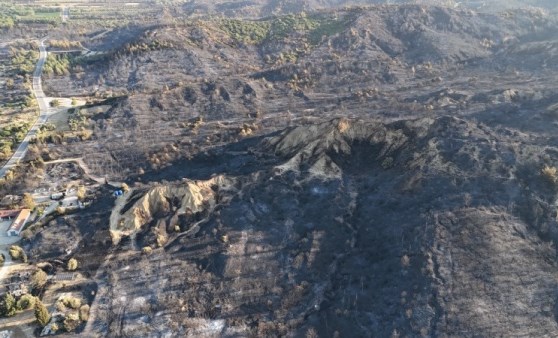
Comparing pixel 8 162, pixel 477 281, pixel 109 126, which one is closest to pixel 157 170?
pixel 109 126

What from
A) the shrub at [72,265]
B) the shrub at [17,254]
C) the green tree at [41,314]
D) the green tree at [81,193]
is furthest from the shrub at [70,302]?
the green tree at [81,193]

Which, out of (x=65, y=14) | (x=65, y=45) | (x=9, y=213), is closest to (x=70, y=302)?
(x=9, y=213)

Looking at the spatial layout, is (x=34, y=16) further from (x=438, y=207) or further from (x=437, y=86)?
(x=438, y=207)

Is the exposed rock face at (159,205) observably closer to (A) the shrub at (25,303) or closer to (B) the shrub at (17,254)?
(B) the shrub at (17,254)

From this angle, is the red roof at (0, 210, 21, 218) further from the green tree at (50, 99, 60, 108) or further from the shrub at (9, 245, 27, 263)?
the green tree at (50, 99, 60, 108)

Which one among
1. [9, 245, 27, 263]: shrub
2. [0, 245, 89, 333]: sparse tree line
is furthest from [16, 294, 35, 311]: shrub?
[9, 245, 27, 263]: shrub

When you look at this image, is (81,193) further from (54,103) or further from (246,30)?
(246,30)
